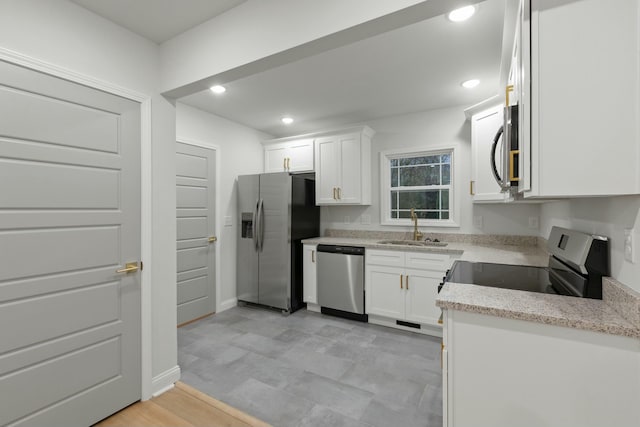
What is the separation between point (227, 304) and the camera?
13.2 feet

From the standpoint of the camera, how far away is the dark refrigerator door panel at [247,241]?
3.98 m

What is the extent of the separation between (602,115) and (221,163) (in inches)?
147

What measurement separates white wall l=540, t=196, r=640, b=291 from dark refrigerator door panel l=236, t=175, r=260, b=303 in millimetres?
3272

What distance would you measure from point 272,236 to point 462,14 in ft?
9.66

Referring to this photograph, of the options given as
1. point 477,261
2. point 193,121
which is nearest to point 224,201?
point 193,121

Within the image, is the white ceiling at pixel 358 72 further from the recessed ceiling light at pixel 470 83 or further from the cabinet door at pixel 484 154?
the cabinet door at pixel 484 154

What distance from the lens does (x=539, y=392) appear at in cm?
108

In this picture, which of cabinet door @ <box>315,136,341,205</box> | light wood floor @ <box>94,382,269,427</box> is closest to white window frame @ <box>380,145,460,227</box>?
cabinet door @ <box>315,136,341,205</box>

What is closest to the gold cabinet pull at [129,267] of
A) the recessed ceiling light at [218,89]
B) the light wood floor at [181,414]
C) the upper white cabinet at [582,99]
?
the light wood floor at [181,414]

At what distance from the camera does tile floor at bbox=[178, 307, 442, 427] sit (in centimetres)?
196

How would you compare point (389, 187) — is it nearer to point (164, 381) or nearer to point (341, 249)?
point (341, 249)

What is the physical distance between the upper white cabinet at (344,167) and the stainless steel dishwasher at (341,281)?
702 mm

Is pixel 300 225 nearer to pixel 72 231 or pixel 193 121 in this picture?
pixel 193 121

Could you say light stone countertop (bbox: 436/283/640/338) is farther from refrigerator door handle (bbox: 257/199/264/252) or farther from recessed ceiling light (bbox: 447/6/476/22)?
refrigerator door handle (bbox: 257/199/264/252)
